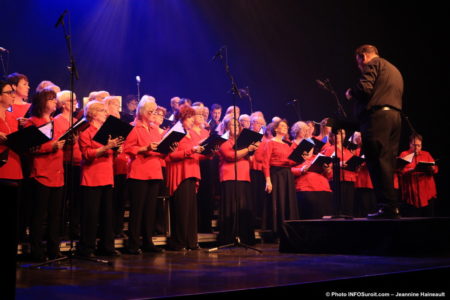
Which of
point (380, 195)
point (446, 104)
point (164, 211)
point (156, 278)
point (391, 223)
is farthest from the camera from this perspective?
point (446, 104)

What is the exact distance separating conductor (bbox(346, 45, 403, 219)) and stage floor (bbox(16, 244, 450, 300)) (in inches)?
27.7

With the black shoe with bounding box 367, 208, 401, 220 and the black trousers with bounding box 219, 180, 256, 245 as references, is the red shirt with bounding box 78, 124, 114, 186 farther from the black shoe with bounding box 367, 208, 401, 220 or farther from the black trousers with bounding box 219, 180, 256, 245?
the black shoe with bounding box 367, 208, 401, 220

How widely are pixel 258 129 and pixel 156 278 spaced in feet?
13.7

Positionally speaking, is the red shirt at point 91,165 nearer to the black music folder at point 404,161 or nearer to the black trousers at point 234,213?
the black trousers at point 234,213

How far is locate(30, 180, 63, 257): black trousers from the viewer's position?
181 inches

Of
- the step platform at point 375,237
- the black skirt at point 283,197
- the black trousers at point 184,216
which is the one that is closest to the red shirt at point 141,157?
the black trousers at point 184,216

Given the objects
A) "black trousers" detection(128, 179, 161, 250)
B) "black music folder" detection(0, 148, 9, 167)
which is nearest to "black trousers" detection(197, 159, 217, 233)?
"black trousers" detection(128, 179, 161, 250)

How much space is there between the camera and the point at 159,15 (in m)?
9.74

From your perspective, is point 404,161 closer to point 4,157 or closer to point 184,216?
point 184,216

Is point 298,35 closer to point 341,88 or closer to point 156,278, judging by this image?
point 341,88

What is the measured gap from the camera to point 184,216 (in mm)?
6031

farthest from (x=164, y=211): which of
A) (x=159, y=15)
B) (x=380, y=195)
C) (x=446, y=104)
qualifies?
(x=446, y=104)

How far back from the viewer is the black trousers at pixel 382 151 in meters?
4.91

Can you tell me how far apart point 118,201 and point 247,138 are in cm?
182
